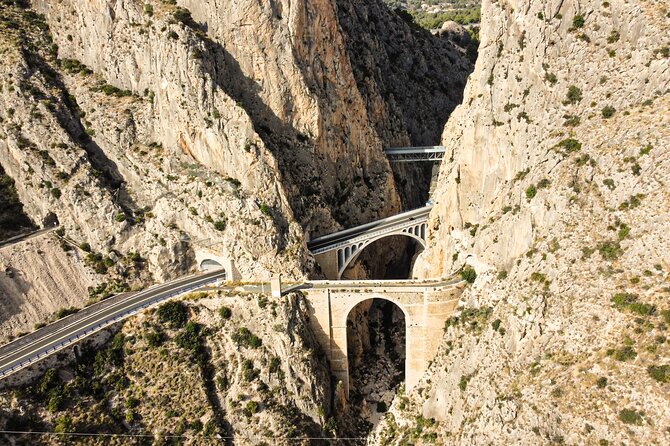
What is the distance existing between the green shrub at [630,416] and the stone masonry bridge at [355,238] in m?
36.7

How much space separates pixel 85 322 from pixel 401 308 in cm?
3703

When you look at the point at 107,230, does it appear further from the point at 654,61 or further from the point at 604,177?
the point at 654,61

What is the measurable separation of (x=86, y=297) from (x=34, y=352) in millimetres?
11478

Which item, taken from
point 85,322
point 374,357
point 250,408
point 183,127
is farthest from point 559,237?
point 85,322

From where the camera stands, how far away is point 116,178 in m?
70.0

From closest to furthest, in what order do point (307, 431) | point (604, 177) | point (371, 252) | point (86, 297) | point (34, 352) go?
point (604, 177)
point (34, 352)
point (307, 431)
point (86, 297)
point (371, 252)

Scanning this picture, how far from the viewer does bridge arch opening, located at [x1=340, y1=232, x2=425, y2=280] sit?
2844 inches

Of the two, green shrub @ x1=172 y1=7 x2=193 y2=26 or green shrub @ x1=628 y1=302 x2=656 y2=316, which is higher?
green shrub @ x1=172 y1=7 x2=193 y2=26

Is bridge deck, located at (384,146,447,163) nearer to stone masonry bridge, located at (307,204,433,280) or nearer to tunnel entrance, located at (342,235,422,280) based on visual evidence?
stone masonry bridge, located at (307,204,433,280)

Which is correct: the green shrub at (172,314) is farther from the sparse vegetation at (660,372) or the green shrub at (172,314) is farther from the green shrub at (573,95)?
the green shrub at (573,95)

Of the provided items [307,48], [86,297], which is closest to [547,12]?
[307,48]

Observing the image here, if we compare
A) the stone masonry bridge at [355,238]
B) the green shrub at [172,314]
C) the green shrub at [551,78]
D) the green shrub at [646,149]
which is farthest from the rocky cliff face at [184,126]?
the green shrub at [646,149]

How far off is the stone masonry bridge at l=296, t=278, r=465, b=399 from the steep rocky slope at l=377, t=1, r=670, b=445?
2.21 meters

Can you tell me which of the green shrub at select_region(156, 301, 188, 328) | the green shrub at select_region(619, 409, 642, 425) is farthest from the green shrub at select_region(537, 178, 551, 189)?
the green shrub at select_region(156, 301, 188, 328)
